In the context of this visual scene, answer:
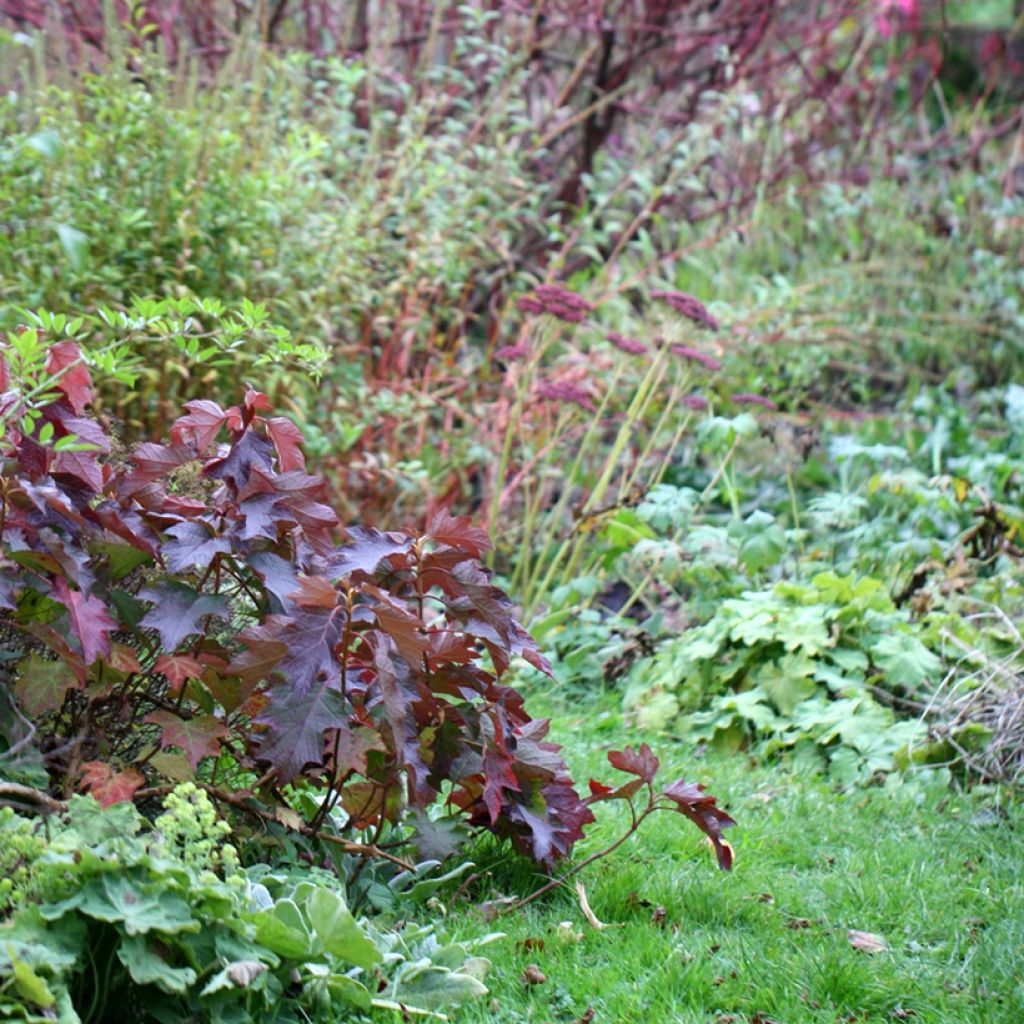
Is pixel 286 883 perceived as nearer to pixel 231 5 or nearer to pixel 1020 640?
pixel 1020 640

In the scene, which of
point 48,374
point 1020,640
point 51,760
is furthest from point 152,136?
point 1020,640

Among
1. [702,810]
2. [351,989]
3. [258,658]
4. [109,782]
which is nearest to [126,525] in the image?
[258,658]

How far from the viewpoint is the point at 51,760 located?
7.41 feet

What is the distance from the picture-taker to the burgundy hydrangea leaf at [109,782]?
2.04m

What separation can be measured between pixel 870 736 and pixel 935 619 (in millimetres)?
609

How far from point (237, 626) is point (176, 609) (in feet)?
0.91

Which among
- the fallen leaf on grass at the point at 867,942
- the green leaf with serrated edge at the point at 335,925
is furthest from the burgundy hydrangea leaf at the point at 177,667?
the fallen leaf on grass at the point at 867,942

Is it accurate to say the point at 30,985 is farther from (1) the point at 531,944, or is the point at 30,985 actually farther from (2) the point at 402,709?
(1) the point at 531,944

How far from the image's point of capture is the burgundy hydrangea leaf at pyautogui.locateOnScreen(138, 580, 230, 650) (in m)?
2.08

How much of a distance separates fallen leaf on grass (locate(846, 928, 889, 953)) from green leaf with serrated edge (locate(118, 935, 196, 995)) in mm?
1310

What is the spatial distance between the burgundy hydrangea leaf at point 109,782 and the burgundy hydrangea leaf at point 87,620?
0.22 meters

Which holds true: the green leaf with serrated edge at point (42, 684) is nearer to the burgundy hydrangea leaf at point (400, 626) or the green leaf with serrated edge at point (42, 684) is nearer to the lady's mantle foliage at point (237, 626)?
the lady's mantle foliage at point (237, 626)

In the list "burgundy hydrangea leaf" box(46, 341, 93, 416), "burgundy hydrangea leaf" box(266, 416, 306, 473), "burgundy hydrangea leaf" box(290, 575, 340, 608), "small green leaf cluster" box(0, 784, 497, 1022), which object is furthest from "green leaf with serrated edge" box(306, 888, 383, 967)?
"burgundy hydrangea leaf" box(46, 341, 93, 416)

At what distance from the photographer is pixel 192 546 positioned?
82.7 inches
